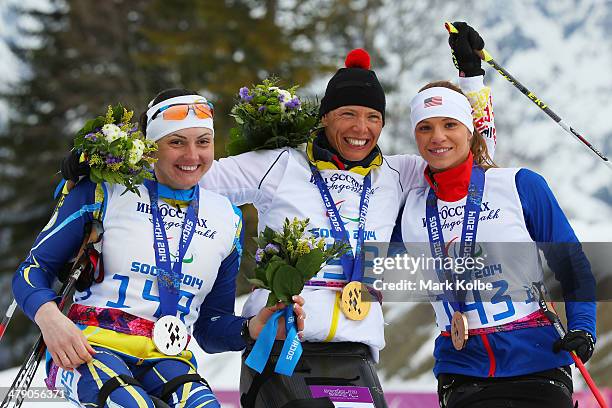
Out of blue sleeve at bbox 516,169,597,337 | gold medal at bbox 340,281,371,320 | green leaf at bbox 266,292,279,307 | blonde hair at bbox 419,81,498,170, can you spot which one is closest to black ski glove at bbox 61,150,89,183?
green leaf at bbox 266,292,279,307

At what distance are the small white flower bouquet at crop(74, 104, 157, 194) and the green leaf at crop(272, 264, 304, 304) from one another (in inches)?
28.5

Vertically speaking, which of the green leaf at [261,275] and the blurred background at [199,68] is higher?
the blurred background at [199,68]

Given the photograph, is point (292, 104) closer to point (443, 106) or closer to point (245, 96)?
point (245, 96)

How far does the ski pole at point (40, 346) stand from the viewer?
3.57m

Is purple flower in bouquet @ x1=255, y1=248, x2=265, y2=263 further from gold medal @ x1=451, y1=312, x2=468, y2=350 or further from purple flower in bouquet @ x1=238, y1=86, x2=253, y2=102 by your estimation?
purple flower in bouquet @ x1=238, y1=86, x2=253, y2=102

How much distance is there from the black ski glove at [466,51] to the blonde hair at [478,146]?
29cm

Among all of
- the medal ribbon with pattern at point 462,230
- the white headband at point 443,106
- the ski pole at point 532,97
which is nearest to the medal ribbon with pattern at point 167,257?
the medal ribbon with pattern at point 462,230

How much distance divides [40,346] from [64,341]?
0.24 m

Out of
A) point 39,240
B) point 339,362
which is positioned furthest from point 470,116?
point 39,240

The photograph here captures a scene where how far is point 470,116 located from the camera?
14.1 ft

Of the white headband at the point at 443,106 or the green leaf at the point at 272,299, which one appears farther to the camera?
the white headband at the point at 443,106

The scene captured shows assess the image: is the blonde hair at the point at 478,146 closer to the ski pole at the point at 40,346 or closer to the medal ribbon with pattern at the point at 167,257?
the medal ribbon with pattern at the point at 167,257

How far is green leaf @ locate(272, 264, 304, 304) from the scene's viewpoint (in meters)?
3.47

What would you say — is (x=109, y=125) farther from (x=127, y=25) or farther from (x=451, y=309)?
(x=127, y=25)
